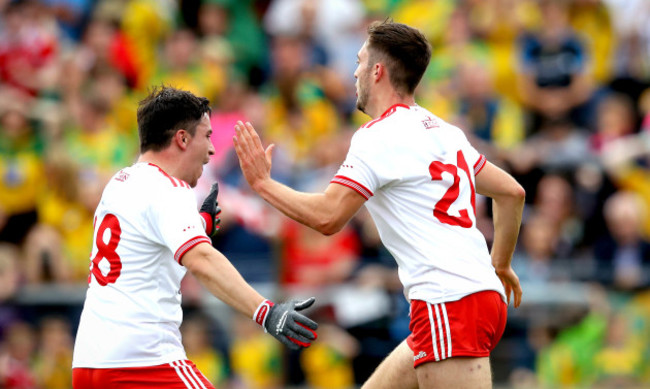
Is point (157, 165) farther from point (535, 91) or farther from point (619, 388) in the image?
point (535, 91)

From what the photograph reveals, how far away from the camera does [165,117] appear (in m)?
5.39

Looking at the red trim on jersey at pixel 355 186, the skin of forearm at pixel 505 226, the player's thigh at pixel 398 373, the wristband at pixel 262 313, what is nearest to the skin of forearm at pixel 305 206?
the red trim on jersey at pixel 355 186

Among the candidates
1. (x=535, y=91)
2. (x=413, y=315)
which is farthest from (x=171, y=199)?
(x=535, y=91)

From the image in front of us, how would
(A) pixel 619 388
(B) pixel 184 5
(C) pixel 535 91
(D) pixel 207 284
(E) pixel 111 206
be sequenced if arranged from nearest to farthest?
(D) pixel 207 284, (E) pixel 111 206, (A) pixel 619 388, (C) pixel 535 91, (B) pixel 184 5

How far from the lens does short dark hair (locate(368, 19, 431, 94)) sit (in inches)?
218

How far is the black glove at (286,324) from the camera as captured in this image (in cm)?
480

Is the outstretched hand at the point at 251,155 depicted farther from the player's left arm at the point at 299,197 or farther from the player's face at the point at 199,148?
the player's face at the point at 199,148

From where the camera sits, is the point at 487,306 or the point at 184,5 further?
the point at 184,5

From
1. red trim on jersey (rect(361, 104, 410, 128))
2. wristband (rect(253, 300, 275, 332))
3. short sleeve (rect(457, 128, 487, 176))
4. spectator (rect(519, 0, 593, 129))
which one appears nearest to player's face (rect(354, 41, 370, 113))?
red trim on jersey (rect(361, 104, 410, 128))

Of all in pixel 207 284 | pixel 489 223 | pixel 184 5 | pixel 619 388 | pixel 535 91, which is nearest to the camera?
pixel 207 284

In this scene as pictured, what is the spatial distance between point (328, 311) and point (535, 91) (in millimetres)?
3721

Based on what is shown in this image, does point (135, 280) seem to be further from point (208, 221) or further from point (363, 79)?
point (363, 79)

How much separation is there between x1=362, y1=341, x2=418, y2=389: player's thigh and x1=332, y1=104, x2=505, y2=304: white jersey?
1.44 feet

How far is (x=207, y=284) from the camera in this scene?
4898mm
